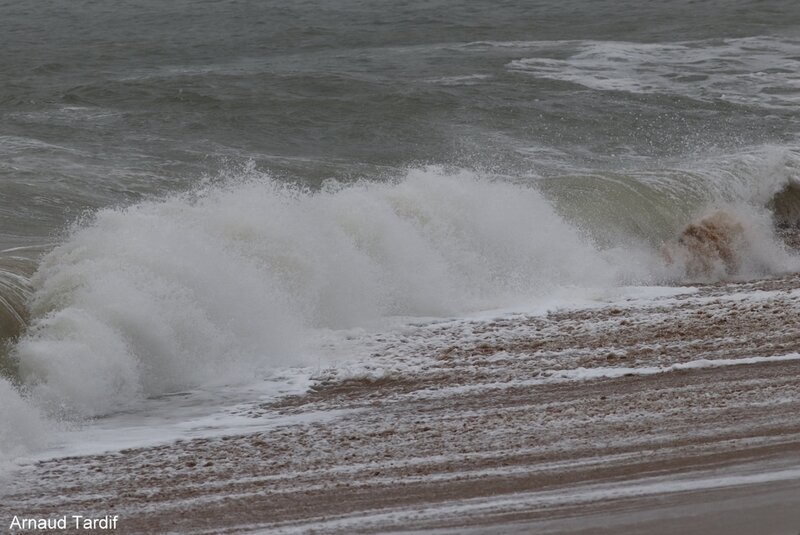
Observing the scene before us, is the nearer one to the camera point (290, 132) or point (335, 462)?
point (335, 462)

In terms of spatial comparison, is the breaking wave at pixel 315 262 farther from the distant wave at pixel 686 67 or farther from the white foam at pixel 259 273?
the distant wave at pixel 686 67

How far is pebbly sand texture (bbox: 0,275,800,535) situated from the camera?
5555 mm

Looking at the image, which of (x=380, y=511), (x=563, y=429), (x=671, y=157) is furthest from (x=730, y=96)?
(x=380, y=511)

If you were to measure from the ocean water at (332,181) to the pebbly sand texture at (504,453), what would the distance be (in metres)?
0.80

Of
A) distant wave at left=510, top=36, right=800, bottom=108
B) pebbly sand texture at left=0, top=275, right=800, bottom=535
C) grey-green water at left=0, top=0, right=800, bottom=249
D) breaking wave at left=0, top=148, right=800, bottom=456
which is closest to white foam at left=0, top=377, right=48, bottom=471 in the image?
breaking wave at left=0, top=148, right=800, bottom=456

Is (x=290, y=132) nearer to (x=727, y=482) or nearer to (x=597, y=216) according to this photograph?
(x=597, y=216)

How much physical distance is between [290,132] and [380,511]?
39.1 feet

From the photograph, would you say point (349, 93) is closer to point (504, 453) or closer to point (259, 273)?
point (259, 273)

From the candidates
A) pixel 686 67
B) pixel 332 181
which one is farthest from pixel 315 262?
pixel 686 67

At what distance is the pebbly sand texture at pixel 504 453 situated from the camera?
5555 millimetres

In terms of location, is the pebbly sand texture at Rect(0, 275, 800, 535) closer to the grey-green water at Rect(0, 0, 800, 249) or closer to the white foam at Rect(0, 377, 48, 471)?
the white foam at Rect(0, 377, 48, 471)

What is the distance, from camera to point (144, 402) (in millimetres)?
7711

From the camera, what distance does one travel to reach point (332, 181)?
12.0 meters

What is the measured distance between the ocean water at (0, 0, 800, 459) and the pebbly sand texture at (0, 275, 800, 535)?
0.80 m
